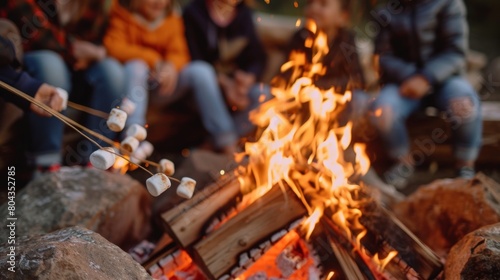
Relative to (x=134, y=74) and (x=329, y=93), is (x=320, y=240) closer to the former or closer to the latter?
(x=329, y=93)

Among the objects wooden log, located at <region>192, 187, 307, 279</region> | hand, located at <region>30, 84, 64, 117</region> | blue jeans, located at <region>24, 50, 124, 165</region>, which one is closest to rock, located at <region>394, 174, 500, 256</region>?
wooden log, located at <region>192, 187, 307, 279</region>

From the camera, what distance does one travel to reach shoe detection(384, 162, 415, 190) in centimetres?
443

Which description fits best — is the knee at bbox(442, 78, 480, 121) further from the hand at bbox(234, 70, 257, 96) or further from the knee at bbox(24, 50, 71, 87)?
the knee at bbox(24, 50, 71, 87)

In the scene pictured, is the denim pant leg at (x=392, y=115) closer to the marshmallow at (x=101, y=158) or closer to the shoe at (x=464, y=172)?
the shoe at (x=464, y=172)

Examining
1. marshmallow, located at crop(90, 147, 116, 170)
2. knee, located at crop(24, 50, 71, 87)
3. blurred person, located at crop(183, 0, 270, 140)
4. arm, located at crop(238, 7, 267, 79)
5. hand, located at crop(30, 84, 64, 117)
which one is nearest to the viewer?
marshmallow, located at crop(90, 147, 116, 170)

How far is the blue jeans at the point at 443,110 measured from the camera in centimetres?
400

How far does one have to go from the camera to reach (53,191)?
2564 millimetres

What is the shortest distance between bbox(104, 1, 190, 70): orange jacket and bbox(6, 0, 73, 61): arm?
16.8 inches

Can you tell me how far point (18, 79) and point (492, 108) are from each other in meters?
3.96

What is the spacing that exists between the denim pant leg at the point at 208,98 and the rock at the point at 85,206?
4.57 ft

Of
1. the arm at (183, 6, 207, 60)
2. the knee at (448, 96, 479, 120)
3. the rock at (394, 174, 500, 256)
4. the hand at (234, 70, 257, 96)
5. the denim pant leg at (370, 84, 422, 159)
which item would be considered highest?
the arm at (183, 6, 207, 60)

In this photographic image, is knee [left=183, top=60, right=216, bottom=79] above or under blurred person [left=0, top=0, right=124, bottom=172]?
under

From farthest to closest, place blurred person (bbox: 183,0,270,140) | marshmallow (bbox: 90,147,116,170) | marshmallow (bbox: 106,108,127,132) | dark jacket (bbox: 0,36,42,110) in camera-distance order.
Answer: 1. blurred person (bbox: 183,0,270,140)
2. dark jacket (bbox: 0,36,42,110)
3. marshmallow (bbox: 106,108,127,132)
4. marshmallow (bbox: 90,147,116,170)

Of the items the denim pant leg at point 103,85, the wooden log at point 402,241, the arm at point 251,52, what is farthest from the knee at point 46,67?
the wooden log at point 402,241
